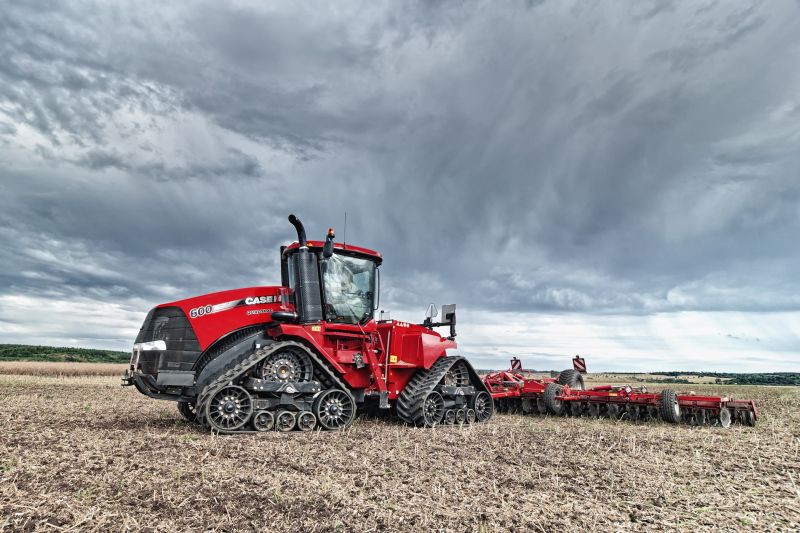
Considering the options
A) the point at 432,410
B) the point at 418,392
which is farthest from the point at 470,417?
the point at 418,392

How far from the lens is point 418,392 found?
10.6 metres

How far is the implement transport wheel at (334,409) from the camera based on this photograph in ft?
30.4

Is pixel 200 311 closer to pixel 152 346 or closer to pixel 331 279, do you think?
pixel 152 346

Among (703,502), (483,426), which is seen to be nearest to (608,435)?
(483,426)

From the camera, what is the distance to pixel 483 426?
10688mm

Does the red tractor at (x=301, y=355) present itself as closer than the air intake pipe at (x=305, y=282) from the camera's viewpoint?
Yes

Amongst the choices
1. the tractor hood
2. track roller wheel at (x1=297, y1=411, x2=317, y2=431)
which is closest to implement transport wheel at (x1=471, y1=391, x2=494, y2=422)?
track roller wheel at (x1=297, y1=411, x2=317, y2=431)

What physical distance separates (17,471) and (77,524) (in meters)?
2.08

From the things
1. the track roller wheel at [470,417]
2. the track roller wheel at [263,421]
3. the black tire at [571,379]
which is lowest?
the track roller wheel at [470,417]

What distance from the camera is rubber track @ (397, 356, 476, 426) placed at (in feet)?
34.2

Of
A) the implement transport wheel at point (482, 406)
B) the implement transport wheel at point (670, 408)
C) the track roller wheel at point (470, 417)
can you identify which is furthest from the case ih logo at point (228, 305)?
the implement transport wheel at point (670, 408)

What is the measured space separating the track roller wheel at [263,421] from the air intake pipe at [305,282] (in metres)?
1.92

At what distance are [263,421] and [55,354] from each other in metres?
79.6

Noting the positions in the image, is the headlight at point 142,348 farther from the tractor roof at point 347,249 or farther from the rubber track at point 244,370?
the tractor roof at point 347,249
